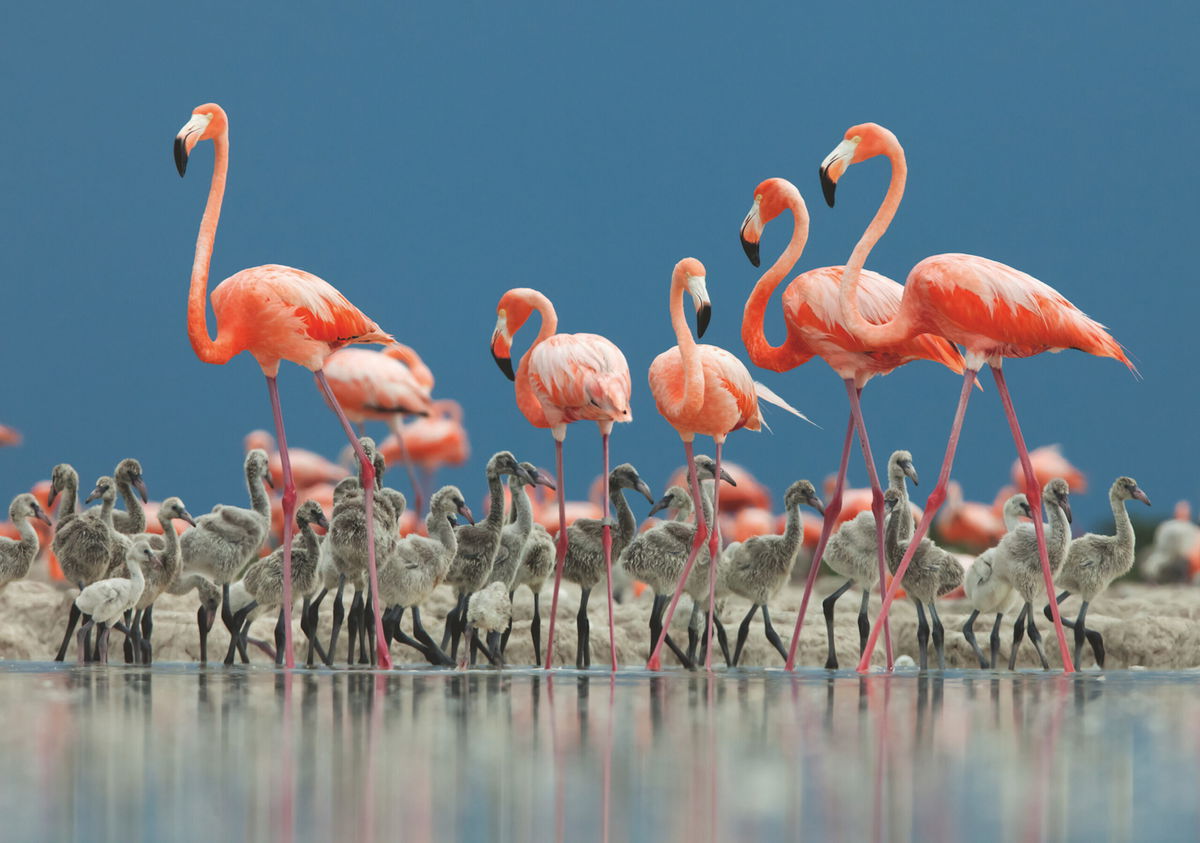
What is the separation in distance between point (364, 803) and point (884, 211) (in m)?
5.41

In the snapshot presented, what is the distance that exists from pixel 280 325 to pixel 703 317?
6.96ft

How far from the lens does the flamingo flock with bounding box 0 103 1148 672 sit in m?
7.47

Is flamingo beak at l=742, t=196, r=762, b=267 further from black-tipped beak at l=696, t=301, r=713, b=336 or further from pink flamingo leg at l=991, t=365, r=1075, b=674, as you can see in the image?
pink flamingo leg at l=991, t=365, r=1075, b=674

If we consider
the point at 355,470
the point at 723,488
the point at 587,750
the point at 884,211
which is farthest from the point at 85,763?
the point at 723,488

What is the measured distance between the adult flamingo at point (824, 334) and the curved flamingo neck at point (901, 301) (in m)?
0.09

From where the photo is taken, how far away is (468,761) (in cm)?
332

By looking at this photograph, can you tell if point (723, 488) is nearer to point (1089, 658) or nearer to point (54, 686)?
point (1089, 658)

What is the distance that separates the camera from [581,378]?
7.78 m

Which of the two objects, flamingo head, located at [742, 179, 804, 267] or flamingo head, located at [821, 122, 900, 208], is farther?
flamingo head, located at [742, 179, 804, 267]

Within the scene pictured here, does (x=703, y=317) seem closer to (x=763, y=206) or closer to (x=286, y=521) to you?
(x=763, y=206)

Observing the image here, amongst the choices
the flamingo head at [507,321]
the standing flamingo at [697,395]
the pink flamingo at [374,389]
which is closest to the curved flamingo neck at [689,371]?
the standing flamingo at [697,395]

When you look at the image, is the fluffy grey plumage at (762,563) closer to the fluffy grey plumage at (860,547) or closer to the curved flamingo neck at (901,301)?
the fluffy grey plumage at (860,547)

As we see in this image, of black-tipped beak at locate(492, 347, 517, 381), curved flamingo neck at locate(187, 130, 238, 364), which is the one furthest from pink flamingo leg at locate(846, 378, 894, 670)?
curved flamingo neck at locate(187, 130, 238, 364)

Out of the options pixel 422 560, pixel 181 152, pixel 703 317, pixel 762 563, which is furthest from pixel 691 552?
pixel 181 152
